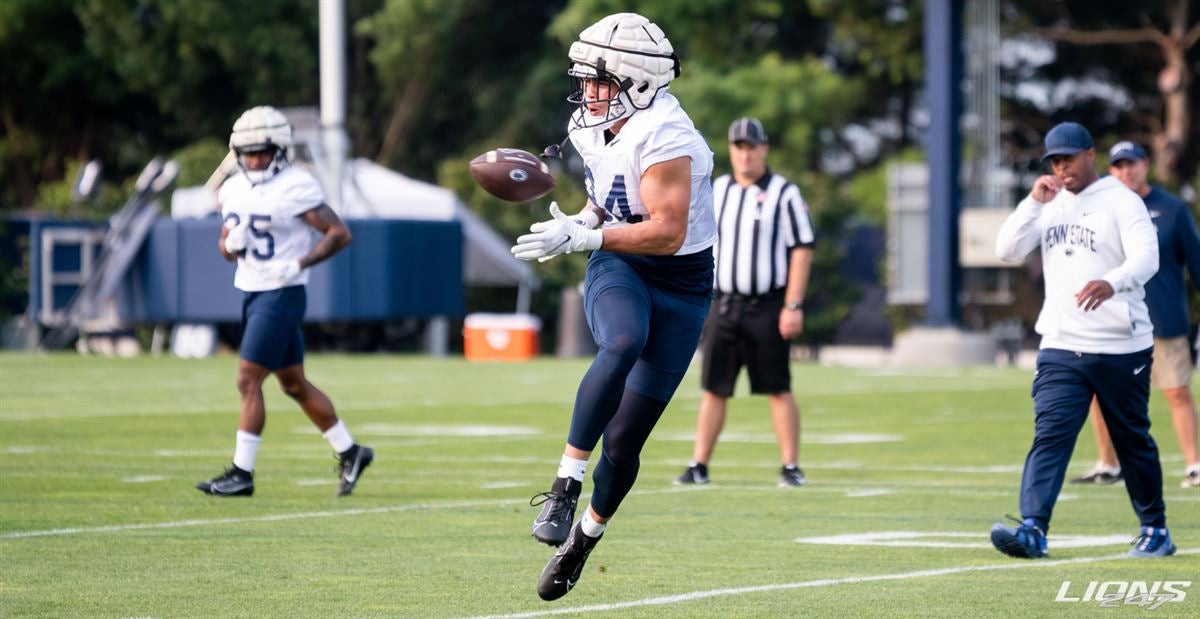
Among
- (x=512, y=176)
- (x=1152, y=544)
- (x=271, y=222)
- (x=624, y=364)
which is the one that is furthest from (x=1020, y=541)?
(x=271, y=222)

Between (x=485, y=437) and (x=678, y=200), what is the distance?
25.0ft

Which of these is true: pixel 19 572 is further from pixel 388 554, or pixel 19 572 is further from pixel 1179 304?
pixel 1179 304

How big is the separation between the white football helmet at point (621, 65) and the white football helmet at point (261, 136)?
3634mm

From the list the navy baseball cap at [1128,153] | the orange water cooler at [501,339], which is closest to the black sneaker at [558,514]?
the navy baseball cap at [1128,153]

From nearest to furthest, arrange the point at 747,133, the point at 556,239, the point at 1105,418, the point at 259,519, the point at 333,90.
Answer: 1. the point at 556,239
2. the point at 1105,418
3. the point at 259,519
4. the point at 747,133
5. the point at 333,90

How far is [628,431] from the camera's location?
692 cm

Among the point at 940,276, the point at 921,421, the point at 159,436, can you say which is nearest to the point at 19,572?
the point at 159,436

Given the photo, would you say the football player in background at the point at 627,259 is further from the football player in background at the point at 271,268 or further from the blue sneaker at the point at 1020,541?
the football player in background at the point at 271,268

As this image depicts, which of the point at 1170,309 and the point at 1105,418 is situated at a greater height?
the point at 1170,309

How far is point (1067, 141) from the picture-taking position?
826 centimetres

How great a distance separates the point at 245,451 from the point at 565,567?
12.7 ft

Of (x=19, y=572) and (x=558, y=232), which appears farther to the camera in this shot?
(x=19, y=572)

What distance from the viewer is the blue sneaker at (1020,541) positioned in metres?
8.03

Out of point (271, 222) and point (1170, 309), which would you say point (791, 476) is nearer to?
point (1170, 309)
